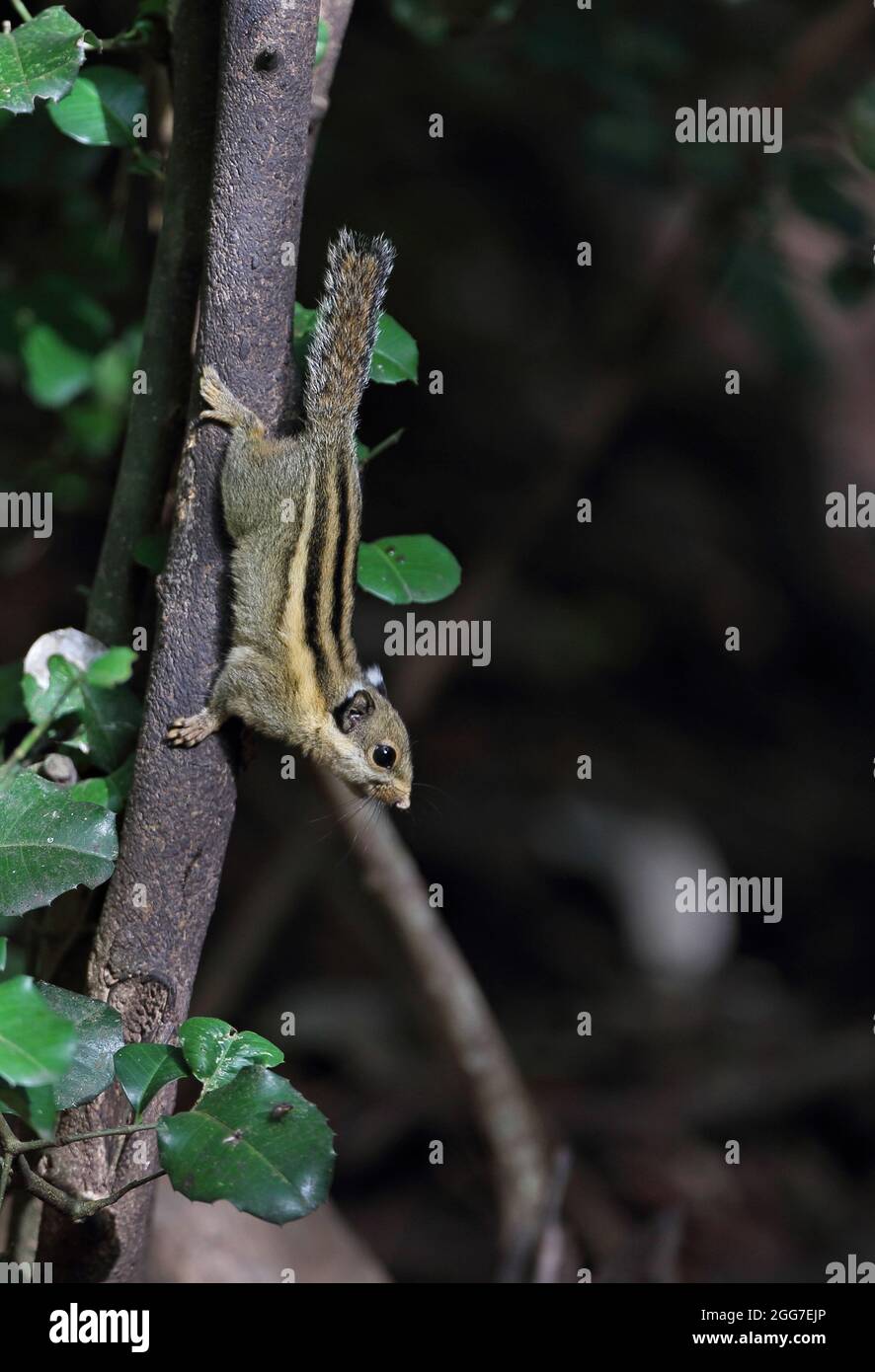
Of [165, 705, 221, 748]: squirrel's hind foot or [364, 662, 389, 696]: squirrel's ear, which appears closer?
[165, 705, 221, 748]: squirrel's hind foot

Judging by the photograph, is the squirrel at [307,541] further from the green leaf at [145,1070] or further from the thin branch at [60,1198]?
the thin branch at [60,1198]

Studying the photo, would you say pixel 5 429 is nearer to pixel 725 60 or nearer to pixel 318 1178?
pixel 725 60

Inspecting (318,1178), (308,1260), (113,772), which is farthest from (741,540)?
(318,1178)

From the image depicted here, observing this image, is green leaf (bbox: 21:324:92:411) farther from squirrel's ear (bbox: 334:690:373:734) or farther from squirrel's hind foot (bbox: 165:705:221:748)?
squirrel's hind foot (bbox: 165:705:221:748)

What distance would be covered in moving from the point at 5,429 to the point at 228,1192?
15.5 ft

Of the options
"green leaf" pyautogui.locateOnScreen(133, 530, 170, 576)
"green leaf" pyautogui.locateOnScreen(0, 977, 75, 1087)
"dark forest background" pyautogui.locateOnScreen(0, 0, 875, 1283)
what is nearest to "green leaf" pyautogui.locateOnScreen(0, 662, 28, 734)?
"dark forest background" pyautogui.locateOnScreen(0, 0, 875, 1283)

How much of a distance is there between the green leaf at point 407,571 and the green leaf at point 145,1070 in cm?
90

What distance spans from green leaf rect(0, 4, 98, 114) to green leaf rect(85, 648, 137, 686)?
0.89 m

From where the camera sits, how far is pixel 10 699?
2.56 metres

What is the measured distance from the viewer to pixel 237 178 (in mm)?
2059

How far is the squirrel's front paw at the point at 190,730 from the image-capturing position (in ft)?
7.20

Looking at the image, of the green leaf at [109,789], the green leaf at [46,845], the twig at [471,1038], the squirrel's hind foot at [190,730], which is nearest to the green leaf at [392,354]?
the squirrel's hind foot at [190,730]

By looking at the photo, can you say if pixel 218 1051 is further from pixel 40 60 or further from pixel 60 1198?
pixel 40 60

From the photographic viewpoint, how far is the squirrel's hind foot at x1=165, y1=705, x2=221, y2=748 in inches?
86.4
